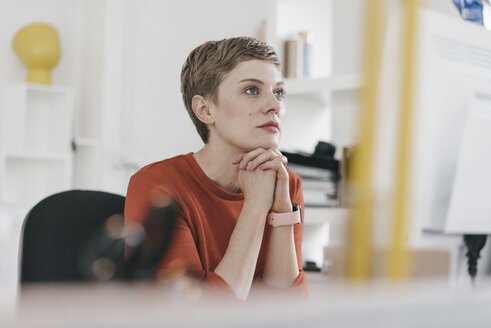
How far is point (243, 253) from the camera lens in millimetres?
1019

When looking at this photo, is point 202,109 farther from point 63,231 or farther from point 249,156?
point 63,231

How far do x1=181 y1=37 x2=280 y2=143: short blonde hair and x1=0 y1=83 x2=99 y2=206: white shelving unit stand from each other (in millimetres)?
2122

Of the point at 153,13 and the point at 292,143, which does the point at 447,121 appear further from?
the point at 153,13

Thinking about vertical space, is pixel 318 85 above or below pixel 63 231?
above

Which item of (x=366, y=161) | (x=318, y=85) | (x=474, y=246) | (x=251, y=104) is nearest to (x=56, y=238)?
(x=251, y=104)

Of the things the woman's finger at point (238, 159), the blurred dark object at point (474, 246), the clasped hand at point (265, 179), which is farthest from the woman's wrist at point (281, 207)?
the blurred dark object at point (474, 246)

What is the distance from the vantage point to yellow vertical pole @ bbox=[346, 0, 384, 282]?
0.34m

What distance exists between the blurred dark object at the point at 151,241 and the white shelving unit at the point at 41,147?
9.38 ft

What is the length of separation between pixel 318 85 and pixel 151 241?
5.17 ft

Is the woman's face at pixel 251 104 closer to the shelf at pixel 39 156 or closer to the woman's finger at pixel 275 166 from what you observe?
the woman's finger at pixel 275 166

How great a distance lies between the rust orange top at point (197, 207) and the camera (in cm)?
101

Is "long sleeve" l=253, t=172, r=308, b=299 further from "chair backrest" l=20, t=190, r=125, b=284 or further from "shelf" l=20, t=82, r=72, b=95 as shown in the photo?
"shelf" l=20, t=82, r=72, b=95

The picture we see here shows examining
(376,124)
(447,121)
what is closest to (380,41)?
(376,124)

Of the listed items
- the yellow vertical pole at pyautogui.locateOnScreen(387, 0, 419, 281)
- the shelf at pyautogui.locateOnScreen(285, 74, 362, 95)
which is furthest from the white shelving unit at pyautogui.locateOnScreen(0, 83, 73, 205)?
the yellow vertical pole at pyautogui.locateOnScreen(387, 0, 419, 281)
